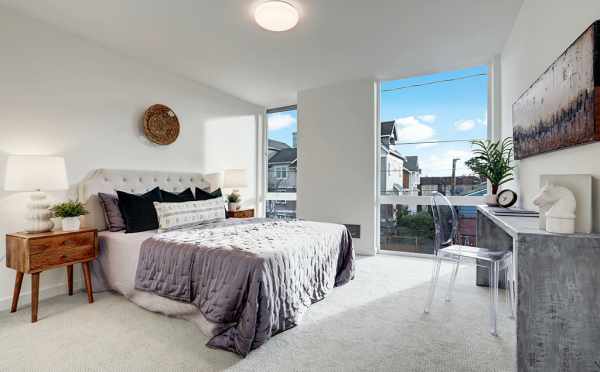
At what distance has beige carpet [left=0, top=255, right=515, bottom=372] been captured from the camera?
174cm

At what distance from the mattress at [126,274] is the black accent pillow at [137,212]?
0.10 m

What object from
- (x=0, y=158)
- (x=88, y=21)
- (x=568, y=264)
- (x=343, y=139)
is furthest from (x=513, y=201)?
(x=0, y=158)

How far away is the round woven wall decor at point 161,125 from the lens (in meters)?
3.60

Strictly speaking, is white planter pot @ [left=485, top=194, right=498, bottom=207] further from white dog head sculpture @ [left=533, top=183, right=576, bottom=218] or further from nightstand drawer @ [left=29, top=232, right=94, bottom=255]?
nightstand drawer @ [left=29, top=232, right=94, bottom=255]

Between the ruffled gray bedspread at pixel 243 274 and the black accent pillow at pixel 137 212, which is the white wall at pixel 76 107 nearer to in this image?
the black accent pillow at pixel 137 212

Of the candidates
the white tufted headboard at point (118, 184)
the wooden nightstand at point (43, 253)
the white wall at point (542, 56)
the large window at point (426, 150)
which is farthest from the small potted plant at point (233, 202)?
the white wall at point (542, 56)

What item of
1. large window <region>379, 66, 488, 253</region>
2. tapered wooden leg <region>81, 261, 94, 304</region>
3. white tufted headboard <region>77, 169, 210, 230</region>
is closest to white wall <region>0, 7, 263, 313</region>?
white tufted headboard <region>77, 169, 210, 230</region>

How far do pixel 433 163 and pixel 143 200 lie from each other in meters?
3.59

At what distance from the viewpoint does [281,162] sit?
5.55 meters

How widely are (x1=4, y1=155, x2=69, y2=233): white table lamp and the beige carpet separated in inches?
28.8

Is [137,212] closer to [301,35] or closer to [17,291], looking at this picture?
[17,291]

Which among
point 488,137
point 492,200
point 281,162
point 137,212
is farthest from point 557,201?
point 281,162

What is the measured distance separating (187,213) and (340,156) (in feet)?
7.77

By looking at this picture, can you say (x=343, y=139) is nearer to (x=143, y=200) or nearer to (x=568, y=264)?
(x=143, y=200)
